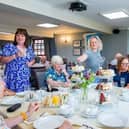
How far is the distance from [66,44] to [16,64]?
6.81 m

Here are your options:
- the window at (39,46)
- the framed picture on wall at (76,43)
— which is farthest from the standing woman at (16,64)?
the window at (39,46)

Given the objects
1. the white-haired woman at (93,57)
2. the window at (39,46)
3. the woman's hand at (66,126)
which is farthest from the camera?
the window at (39,46)

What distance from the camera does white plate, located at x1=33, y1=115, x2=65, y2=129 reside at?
1334 mm

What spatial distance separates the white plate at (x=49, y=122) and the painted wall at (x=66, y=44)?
25.7 ft

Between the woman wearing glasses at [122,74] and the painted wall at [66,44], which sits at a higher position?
the painted wall at [66,44]

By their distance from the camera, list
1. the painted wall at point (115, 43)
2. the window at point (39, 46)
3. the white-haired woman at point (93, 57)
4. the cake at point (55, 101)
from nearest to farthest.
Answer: the cake at point (55, 101)
the white-haired woman at point (93, 57)
the painted wall at point (115, 43)
the window at point (39, 46)

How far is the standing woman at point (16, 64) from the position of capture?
2.75m

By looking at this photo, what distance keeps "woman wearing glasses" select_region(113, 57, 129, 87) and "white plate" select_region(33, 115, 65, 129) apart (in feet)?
5.14

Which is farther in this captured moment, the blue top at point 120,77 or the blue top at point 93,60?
the blue top at point 93,60

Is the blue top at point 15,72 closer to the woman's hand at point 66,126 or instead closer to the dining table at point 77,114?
the dining table at point 77,114

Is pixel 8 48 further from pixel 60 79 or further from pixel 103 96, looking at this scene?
pixel 103 96

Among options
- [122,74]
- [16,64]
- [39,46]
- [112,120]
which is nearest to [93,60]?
[122,74]

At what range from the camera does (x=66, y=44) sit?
9508mm

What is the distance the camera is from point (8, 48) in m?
2.75
